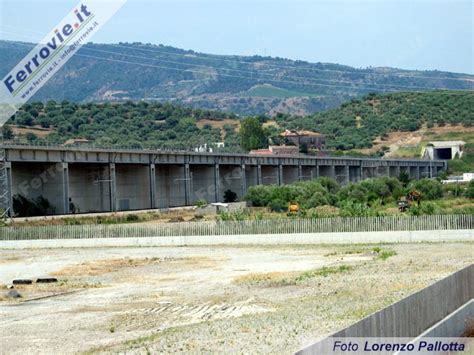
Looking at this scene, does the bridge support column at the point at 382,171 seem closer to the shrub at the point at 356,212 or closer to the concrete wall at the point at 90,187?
the concrete wall at the point at 90,187

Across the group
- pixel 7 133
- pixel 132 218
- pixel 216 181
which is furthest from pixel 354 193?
pixel 7 133

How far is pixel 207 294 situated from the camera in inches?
1491

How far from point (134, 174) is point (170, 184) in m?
9.51

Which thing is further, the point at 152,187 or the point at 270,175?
the point at 270,175

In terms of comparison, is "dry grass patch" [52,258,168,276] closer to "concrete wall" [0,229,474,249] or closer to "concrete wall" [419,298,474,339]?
"concrete wall" [0,229,474,249]

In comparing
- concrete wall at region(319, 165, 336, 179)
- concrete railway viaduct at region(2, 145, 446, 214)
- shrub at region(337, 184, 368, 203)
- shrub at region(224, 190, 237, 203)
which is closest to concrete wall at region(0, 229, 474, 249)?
concrete railway viaduct at region(2, 145, 446, 214)

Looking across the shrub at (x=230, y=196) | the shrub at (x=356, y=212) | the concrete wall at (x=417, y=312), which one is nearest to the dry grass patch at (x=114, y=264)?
the shrub at (x=356, y=212)

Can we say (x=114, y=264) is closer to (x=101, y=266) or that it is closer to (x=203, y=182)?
(x=101, y=266)

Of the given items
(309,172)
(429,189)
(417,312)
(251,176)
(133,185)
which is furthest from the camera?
(309,172)

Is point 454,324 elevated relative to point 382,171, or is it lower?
lower

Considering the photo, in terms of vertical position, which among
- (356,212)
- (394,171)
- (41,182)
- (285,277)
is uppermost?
(41,182)

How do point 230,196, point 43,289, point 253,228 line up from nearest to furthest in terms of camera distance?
point 43,289, point 253,228, point 230,196

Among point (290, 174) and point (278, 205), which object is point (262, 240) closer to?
point (278, 205)

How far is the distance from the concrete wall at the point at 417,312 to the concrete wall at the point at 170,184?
95.6 m
